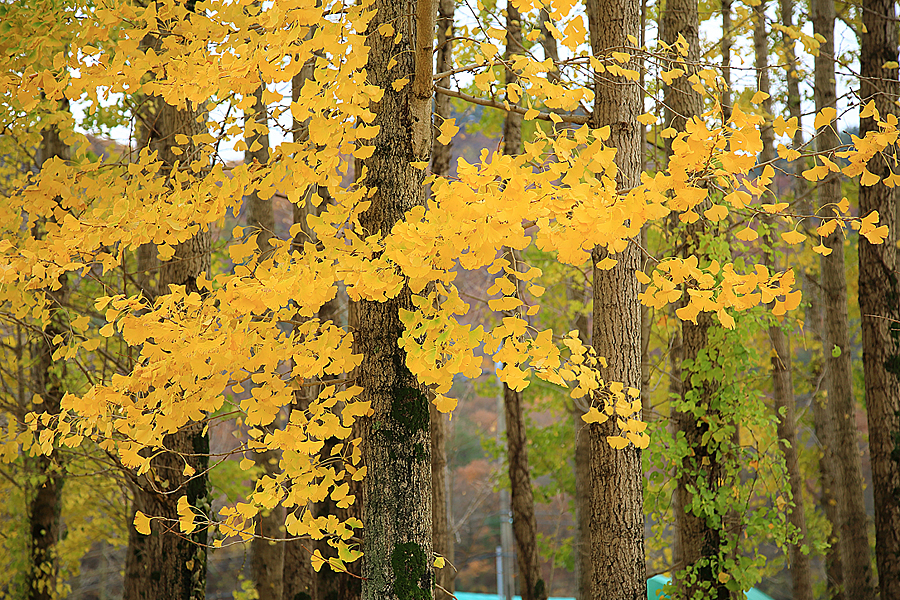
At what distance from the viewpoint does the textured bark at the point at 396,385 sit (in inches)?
119

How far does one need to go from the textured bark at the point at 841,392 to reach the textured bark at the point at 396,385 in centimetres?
577

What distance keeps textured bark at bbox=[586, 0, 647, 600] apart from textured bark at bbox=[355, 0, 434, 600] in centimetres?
109

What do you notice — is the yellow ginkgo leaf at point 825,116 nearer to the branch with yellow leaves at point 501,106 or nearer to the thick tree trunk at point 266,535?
the branch with yellow leaves at point 501,106

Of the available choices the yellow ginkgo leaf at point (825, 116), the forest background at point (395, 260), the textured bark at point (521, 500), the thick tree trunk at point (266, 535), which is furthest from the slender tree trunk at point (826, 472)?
the yellow ginkgo leaf at point (825, 116)

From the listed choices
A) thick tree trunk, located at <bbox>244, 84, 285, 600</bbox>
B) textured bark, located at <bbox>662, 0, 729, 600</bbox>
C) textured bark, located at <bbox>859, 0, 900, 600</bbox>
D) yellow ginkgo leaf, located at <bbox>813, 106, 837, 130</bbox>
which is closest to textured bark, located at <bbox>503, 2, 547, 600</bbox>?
textured bark, located at <bbox>662, 0, 729, 600</bbox>

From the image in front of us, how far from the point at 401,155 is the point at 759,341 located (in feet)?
34.8

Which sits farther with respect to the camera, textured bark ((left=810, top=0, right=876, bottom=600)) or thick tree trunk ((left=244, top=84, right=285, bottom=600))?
thick tree trunk ((left=244, top=84, right=285, bottom=600))

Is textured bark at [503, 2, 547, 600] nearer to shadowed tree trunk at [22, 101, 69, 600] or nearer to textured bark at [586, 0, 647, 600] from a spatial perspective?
textured bark at [586, 0, 647, 600]

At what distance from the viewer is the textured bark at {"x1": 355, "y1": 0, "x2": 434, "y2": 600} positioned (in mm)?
3016

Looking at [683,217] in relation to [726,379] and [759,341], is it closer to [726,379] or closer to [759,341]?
[726,379]

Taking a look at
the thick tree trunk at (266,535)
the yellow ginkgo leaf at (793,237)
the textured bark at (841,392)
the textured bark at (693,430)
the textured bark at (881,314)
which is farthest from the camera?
the thick tree trunk at (266,535)

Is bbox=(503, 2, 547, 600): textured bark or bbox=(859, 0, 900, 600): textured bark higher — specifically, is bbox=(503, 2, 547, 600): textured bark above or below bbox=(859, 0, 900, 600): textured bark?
below

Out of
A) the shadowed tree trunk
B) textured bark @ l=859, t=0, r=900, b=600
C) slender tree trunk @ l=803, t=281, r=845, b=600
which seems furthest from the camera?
slender tree trunk @ l=803, t=281, r=845, b=600

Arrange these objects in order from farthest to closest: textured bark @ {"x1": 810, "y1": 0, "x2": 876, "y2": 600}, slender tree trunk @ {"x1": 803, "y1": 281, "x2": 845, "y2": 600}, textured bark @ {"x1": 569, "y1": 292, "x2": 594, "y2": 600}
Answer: slender tree trunk @ {"x1": 803, "y1": 281, "x2": 845, "y2": 600} → textured bark @ {"x1": 569, "y1": 292, "x2": 594, "y2": 600} → textured bark @ {"x1": 810, "y1": 0, "x2": 876, "y2": 600}
